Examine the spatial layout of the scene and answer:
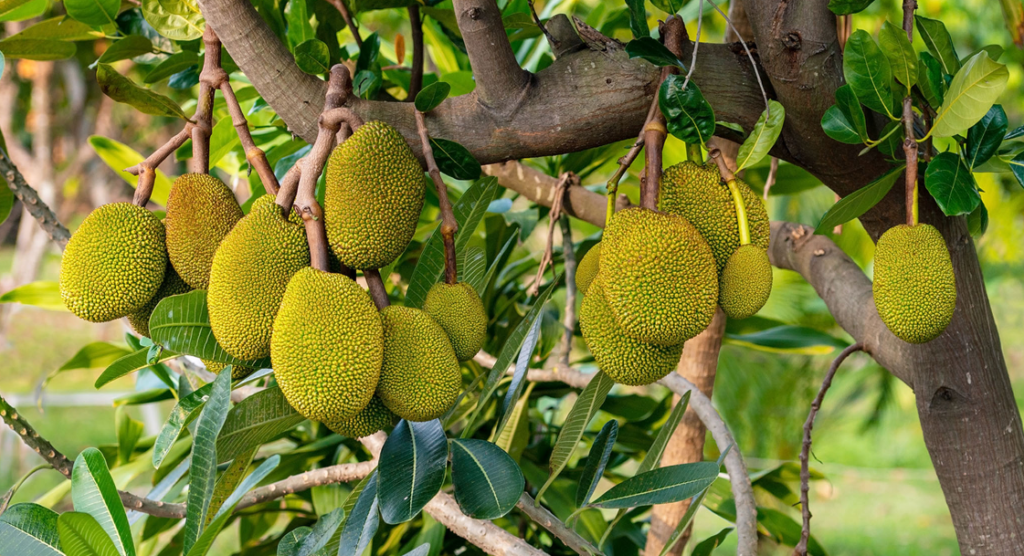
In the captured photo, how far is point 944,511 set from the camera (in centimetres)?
298

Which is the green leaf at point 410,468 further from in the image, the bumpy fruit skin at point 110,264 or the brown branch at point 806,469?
the brown branch at point 806,469

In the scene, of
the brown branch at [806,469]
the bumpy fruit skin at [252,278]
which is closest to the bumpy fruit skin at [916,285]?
the brown branch at [806,469]

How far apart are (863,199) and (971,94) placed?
0.30 ft

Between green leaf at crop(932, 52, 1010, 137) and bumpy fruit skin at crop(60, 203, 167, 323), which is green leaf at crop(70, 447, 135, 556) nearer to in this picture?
bumpy fruit skin at crop(60, 203, 167, 323)

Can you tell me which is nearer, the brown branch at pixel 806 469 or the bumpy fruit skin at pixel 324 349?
the bumpy fruit skin at pixel 324 349

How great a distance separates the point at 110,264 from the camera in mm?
456

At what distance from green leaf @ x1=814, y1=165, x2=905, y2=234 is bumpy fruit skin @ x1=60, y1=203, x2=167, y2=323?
1.50 ft

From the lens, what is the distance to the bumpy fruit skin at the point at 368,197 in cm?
43

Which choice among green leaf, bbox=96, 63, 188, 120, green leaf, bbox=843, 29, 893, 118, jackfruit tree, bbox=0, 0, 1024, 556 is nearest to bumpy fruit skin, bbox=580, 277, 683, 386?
jackfruit tree, bbox=0, 0, 1024, 556

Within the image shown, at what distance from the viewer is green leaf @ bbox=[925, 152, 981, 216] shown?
18.2 inches

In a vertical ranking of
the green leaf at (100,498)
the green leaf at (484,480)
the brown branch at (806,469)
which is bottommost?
the brown branch at (806,469)

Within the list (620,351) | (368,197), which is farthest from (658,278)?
(368,197)

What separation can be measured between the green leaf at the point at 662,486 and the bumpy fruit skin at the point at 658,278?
0.15 metres

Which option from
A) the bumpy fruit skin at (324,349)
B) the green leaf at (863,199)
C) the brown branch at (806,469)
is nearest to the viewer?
the bumpy fruit skin at (324,349)
